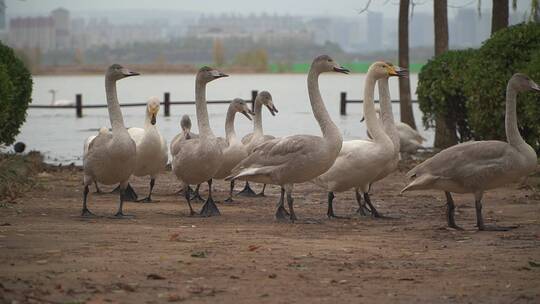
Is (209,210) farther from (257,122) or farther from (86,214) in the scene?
(257,122)

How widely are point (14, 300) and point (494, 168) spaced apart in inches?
235

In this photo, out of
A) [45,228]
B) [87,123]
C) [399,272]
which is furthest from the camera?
[87,123]

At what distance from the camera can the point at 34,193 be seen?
16.0 m

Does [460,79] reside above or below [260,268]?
above

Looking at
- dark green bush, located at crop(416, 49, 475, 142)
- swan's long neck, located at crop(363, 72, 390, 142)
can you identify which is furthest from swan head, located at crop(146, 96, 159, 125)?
dark green bush, located at crop(416, 49, 475, 142)

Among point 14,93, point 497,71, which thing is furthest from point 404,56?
point 14,93

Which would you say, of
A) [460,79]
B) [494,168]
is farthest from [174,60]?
[494,168]

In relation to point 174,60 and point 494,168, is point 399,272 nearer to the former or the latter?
Answer: point 494,168

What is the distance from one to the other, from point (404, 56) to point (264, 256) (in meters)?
17.9

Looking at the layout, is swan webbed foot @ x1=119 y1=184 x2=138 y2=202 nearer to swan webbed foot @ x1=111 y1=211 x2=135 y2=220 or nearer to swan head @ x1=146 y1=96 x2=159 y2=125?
swan head @ x1=146 y1=96 x2=159 y2=125

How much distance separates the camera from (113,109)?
14070 millimetres

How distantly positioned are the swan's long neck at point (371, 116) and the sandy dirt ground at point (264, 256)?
0.99 m

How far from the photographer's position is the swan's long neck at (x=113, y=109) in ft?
45.0

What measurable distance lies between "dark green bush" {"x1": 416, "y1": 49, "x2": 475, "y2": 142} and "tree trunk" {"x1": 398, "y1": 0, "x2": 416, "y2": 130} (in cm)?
256
